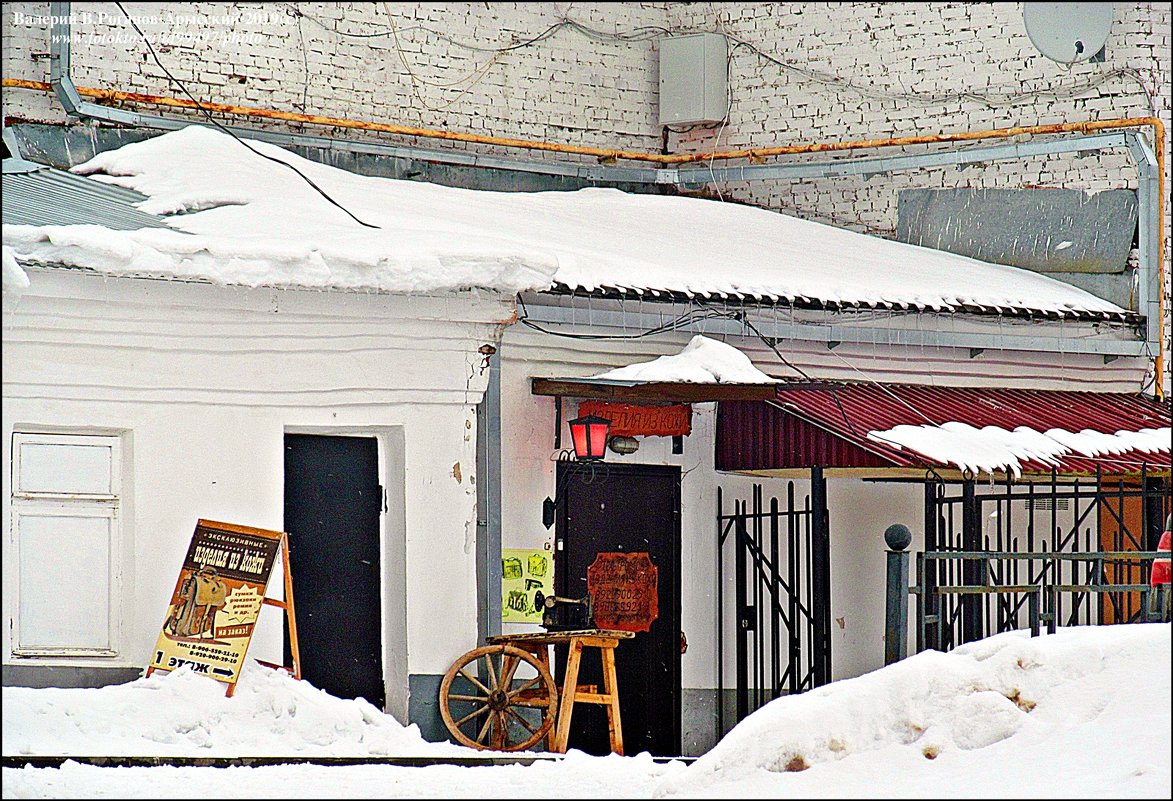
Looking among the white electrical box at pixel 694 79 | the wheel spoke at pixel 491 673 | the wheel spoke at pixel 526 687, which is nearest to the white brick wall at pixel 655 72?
the white electrical box at pixel 694 79

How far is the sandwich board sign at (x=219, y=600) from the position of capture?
315 inches

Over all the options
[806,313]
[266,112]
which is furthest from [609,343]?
[266,112]

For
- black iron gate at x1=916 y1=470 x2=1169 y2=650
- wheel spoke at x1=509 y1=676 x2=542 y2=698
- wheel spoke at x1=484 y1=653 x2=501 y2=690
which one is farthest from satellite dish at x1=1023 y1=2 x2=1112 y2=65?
wheel spoke at x1=484 y1=653 x2=501 y2=690

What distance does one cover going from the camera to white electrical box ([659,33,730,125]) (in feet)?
46.9

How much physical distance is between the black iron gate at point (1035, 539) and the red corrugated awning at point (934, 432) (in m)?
0.21

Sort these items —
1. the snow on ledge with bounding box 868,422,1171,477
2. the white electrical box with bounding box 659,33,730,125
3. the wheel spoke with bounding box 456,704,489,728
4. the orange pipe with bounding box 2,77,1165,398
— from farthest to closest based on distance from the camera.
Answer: the white electrical box with bounding box 659,33,730,125
the orange pipe with bounding box 2,77,1165,398
the snow on ledge with bounding box 868,422,1171,477
the wheel spoke with bounding box 456,704,489,728

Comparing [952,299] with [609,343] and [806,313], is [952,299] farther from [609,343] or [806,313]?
[609,343]

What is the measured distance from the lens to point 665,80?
14.5 metres

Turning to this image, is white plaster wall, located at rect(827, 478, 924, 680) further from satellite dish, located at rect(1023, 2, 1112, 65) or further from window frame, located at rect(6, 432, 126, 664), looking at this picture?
window frame, located at rect(6, 432, 126, 664)

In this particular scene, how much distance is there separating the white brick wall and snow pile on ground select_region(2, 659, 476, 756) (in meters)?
6.01

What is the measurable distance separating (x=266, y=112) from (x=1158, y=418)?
7029 millimetres

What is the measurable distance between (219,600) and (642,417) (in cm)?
312

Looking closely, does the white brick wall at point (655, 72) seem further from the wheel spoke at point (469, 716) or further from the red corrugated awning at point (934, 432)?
the wheel spoke at point (469, 716)

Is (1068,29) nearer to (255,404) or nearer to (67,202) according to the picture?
(255,404)
